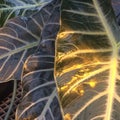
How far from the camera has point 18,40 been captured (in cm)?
149

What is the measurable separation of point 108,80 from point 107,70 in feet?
0.12

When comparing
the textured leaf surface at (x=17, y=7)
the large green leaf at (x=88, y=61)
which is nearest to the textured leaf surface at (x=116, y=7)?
the large green leaf at (x=88, y=61)

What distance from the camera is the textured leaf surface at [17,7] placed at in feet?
5.59

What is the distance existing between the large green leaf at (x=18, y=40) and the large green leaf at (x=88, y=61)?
0.32 m

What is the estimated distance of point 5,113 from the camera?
5.78 feet

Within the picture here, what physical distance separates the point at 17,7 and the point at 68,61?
731 mm

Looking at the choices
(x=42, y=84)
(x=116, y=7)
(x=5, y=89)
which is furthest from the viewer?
(x=5, y=89)

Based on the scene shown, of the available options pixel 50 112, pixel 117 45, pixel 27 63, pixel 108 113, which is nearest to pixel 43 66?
pixel 27 63

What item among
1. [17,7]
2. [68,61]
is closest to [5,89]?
[17,7]

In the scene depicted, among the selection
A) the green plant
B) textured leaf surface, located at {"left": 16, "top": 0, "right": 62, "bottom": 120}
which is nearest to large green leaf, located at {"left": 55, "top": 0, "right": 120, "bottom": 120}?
the green plant

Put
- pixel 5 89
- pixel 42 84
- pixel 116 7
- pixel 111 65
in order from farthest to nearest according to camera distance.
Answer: pixel 5 89 < pixel 116 7 < pixel 42 84 < pixel 111 65

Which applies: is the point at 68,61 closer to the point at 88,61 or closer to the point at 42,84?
the point at 88,61

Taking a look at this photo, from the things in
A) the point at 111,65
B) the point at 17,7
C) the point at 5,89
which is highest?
the point at 17,7

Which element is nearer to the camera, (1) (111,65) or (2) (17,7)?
(1) (111,65)
